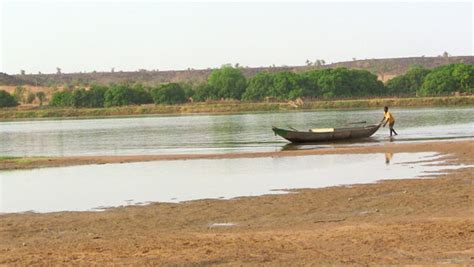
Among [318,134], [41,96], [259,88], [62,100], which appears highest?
[259,88]

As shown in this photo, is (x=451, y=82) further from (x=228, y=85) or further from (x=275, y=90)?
(x=228, y=85)

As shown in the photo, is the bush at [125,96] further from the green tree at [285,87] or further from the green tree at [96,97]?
the green tree at [285,87]

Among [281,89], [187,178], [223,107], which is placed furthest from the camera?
[281,89]

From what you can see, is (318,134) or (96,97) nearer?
(318,134)

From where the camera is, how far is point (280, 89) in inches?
4291

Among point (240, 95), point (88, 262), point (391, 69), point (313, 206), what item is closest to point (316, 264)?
point (88, 262)

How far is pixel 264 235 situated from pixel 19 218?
6.52 meters

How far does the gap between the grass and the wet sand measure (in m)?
70.4

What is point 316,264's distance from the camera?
381 inches

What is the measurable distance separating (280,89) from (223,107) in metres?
11.9

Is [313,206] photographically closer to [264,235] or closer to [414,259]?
[264,235]

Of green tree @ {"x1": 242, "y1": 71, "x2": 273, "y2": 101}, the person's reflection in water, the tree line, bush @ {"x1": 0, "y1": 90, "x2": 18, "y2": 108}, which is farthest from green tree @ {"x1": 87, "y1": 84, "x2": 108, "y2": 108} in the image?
the person's reflection in water

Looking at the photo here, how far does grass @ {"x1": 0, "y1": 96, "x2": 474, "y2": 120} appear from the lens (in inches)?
3494

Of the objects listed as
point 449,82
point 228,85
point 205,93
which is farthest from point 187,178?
point 228,85
